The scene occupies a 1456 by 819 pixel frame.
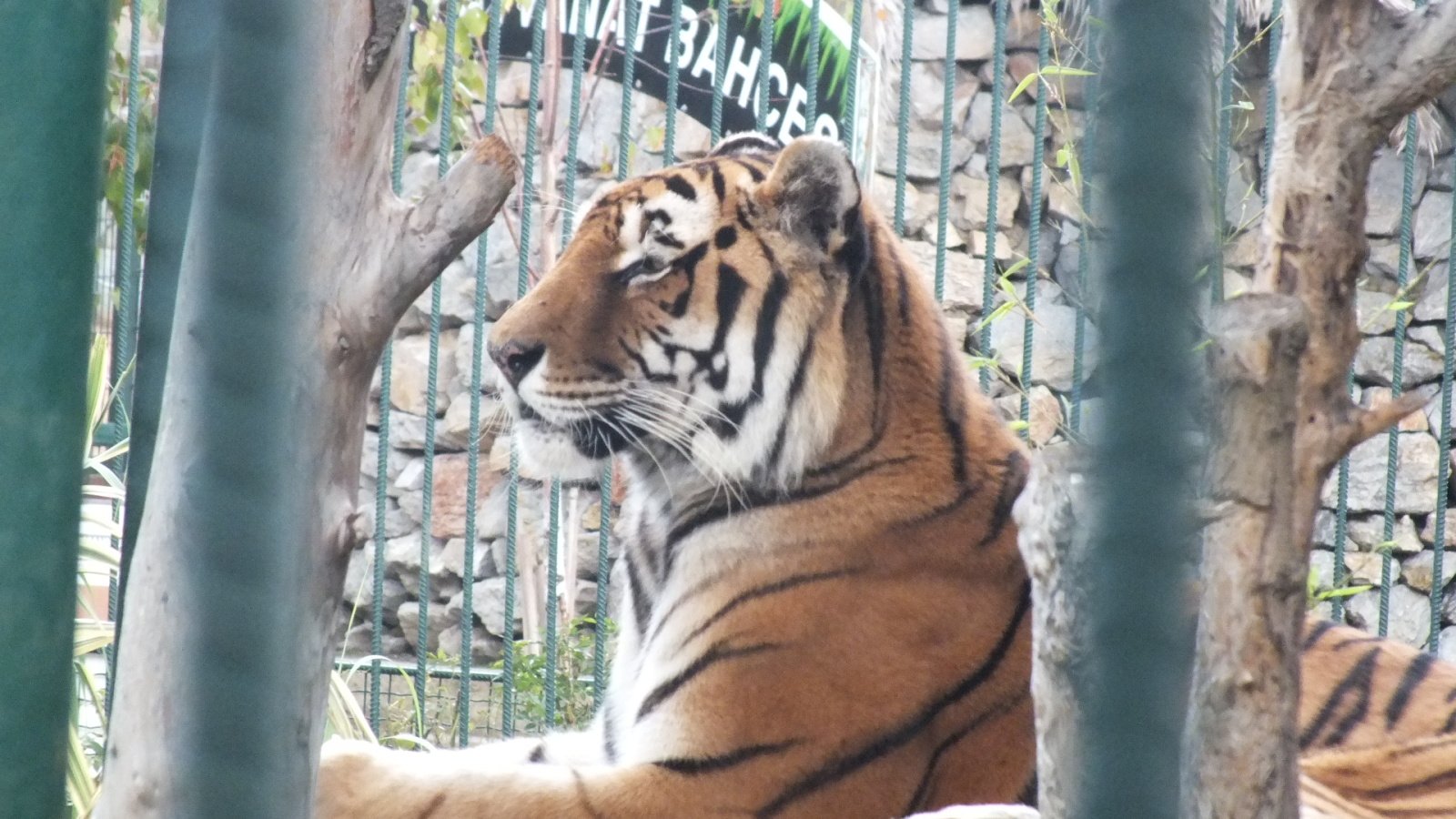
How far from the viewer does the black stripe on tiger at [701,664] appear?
227 centimetres

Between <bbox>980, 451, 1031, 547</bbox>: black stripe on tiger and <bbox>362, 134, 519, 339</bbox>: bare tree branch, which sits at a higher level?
<bbox>362, 134, 519, 339</bbox>: bare tree branch

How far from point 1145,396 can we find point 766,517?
1.93 m

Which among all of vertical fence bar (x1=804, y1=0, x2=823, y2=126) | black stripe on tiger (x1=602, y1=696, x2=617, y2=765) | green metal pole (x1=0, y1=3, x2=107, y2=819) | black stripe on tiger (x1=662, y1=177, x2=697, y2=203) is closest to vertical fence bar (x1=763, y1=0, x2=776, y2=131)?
vertical fence bar (x1=804, y1=0, x2=823, y2=126)

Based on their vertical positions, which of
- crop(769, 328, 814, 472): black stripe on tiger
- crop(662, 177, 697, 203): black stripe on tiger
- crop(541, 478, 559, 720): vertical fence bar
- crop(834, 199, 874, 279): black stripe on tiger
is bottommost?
crop(541, 478, 559, 720): vertical fence bar

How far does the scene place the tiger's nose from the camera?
8.21 ft

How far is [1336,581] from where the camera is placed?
445cm

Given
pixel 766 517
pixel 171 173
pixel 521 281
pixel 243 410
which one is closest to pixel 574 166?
pixel 521 281

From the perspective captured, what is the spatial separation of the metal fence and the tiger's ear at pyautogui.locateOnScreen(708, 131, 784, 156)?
100 centimetres

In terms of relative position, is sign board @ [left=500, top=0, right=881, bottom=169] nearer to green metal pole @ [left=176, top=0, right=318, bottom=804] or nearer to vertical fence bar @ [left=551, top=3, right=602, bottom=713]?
vertical fence bar @ [left=551, top=3, right=602, bottom=713]

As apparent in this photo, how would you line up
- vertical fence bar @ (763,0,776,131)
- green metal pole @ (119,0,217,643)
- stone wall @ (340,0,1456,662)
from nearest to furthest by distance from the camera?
green metal pole @ (119,0,217,643)
vertical fence bar @ (763,0,776,131)
stone wall @ (340,0,1456,662)

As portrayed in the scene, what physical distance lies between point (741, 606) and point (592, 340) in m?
0.50

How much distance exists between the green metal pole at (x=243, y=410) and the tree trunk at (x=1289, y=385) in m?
1.05

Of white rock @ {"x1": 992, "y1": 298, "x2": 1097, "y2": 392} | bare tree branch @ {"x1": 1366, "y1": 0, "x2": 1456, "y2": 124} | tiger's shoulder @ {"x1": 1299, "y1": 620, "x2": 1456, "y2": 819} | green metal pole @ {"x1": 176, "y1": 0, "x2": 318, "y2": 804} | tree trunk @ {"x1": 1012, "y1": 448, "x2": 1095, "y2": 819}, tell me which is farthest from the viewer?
white rock @ {"x1": 992, "y1": 298, "x2": 1097, "y2": 392}

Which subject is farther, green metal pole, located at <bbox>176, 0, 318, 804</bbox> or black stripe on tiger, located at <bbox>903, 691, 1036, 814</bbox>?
black stripe on tiger, located at <bbox>903, 691, 1036, 814</bbox>
